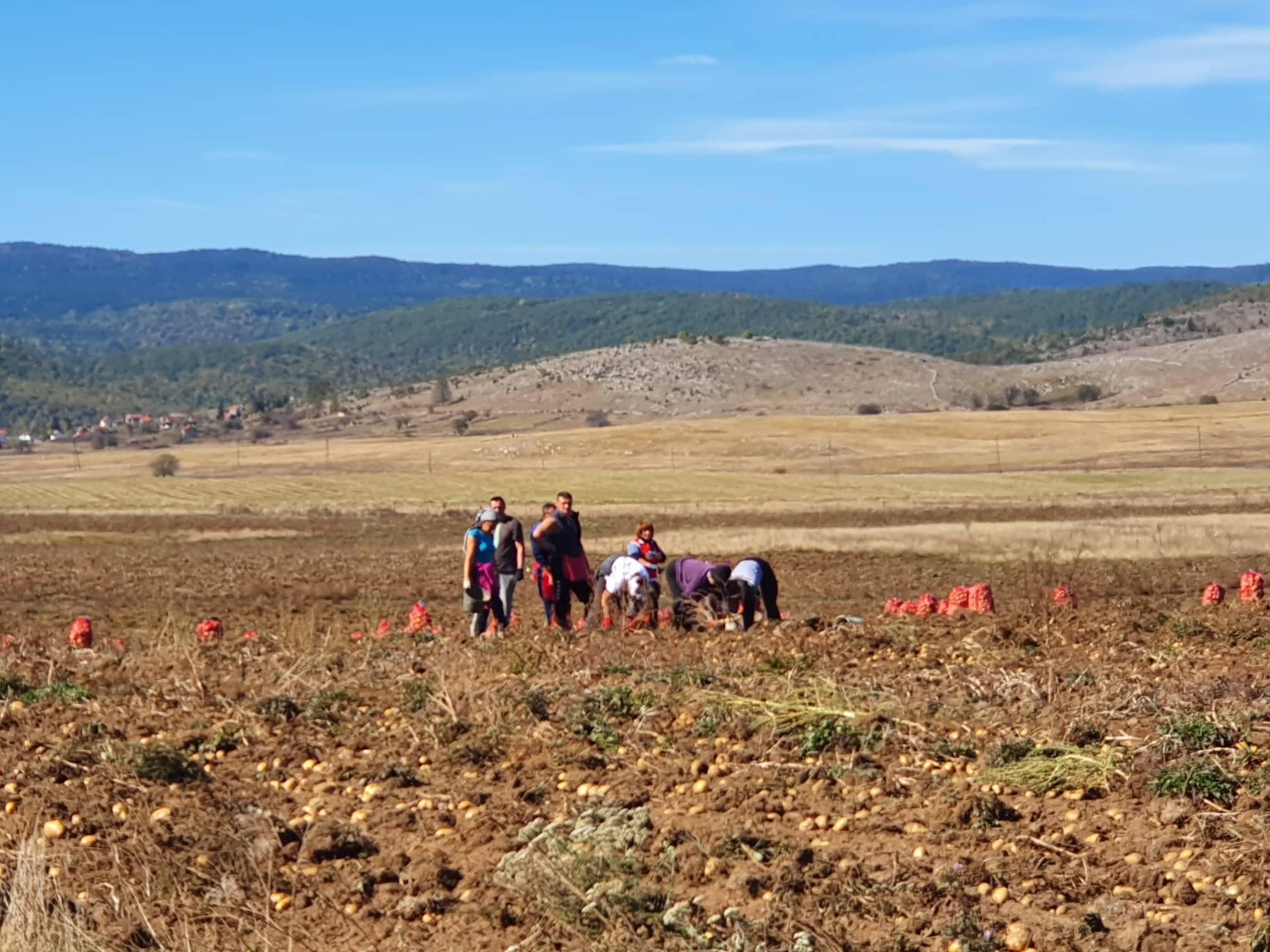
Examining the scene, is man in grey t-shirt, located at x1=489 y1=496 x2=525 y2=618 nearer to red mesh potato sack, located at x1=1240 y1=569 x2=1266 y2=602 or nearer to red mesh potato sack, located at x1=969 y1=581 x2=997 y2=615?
red mesh potato sack, located at x1=969 y1=581 x2=997 y2=615

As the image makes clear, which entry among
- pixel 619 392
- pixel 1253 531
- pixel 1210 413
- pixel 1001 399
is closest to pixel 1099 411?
pixel 1210 413

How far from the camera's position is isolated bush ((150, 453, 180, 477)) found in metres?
85.1

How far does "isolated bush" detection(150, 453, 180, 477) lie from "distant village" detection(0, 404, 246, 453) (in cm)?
5159

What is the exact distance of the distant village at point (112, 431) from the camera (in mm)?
140875

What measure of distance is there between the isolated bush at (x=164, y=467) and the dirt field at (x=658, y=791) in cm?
7560

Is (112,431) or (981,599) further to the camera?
(112,431)

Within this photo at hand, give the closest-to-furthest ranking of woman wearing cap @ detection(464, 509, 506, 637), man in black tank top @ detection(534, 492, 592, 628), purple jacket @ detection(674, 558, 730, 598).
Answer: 1. purple jacket @ detection(674, 558, 730, 598)
2. man in black tank top @ detection(534, 492, 592, 628)
3. woman wearing cap @ detection(464, 509, 506, 637)

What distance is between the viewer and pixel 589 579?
15.5 m

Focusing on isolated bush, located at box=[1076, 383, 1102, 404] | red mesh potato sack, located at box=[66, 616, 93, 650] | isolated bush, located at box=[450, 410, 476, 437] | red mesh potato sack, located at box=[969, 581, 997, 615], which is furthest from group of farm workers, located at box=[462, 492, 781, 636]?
isolated bush, located at box=[1076, 383, 1102, 404]

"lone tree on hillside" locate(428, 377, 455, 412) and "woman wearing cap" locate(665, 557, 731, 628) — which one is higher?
"woman wearing cap" locate(665, 557, 731, 628)

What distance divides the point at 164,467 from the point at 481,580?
242 ft

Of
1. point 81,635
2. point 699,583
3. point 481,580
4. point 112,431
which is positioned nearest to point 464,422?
point 112,431

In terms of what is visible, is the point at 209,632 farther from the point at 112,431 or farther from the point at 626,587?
the point at 112,431

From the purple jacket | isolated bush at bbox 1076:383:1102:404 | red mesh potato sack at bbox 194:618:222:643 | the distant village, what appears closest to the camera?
the purple jacket
